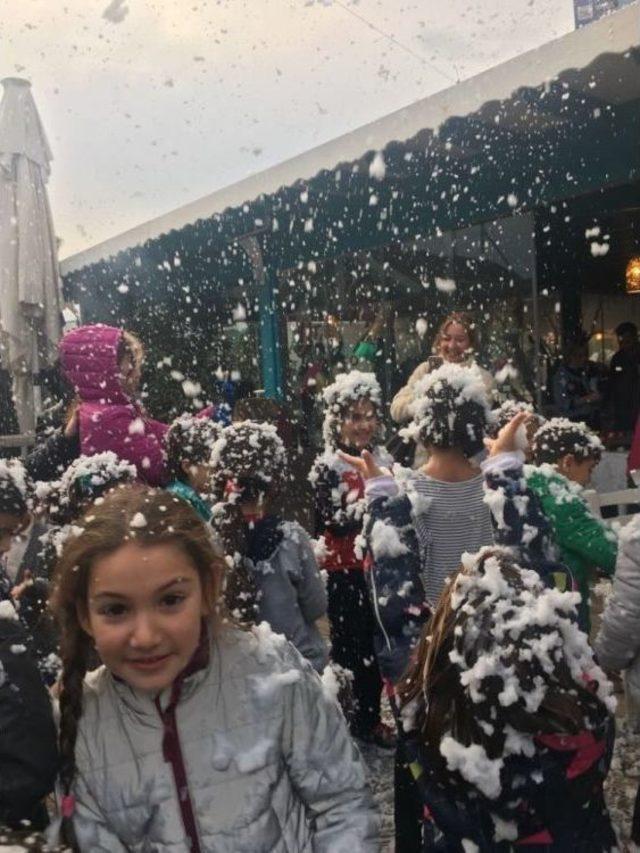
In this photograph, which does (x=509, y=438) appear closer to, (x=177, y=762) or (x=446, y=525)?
(x=446, y=525)

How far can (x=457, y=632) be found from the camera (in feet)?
4.99

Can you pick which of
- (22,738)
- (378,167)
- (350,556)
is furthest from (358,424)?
(378,167)

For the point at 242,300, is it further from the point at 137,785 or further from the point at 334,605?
the point at 137,785

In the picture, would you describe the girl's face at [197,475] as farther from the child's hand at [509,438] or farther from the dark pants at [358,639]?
the child's hand at [509,438]

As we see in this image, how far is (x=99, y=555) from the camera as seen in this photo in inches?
58.8

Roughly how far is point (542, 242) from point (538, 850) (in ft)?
21.6

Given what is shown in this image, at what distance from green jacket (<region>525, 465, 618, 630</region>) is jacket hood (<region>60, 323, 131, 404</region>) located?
161cm

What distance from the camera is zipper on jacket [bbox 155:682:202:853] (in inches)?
55.2

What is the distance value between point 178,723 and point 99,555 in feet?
1.08

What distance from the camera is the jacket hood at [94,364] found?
10.5 feet

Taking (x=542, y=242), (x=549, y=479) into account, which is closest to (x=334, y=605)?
→ (x=549, y=479)

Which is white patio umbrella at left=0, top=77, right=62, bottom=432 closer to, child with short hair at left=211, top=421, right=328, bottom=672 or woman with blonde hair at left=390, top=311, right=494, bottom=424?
woman with blonde hair at left=390, top=311, right=494, bottom=424

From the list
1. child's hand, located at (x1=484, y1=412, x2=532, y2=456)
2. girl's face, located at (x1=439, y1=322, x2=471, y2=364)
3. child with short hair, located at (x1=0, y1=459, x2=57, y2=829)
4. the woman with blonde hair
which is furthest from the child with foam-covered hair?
girl's face, located at (x1=439, y1=322, x2=471, y2=364)

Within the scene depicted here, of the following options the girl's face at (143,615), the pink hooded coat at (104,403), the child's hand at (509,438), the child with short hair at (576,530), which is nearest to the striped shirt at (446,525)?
the child's hand at (509,438)
